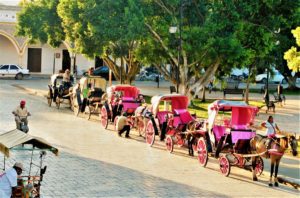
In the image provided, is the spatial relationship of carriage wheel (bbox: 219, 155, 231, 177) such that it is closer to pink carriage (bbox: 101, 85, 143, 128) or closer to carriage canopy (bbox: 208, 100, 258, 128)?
carriage canopy (bbox: 208, 100, 258, 128)

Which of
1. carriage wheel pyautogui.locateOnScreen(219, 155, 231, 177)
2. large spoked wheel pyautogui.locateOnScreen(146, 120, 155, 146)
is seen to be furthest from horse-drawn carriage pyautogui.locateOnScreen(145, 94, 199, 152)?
carriage wheel pyautogui.locateOnScreen(219, 155, 231, 177)

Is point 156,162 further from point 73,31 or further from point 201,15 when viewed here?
point 73,31

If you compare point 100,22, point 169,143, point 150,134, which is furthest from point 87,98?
point 169,143

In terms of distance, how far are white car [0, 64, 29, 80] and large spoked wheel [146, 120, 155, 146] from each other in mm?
35642

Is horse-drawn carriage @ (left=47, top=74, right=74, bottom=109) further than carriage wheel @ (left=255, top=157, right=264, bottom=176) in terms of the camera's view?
Yes

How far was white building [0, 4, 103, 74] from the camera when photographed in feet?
184

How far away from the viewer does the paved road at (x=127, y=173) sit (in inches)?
517

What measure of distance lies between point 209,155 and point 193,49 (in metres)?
10.6

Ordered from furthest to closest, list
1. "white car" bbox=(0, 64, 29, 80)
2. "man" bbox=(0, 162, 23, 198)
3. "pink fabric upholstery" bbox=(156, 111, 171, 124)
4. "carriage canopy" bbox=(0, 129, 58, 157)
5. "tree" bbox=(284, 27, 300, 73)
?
"white car" bbox=(0, 64, 29, 80), "pink fabric upholstery" bbox=(156, 111, 171, 124), "tree" bbox=(284, 27, 300, 73), "carriage canopy" bbox=(0, 129, 58, 157), "man" bbox=(0, 162, 23, 198)

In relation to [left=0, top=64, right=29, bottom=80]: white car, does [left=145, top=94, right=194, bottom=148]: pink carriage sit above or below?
below

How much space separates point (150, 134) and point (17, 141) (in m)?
8.65

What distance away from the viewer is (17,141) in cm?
1103

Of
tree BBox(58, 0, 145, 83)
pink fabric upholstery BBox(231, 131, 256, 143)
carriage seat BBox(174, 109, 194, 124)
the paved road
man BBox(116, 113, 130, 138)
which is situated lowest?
the paved road

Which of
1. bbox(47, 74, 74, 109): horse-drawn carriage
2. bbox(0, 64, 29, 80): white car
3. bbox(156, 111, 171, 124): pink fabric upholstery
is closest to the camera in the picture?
bbox(156, 111, 171, 124): pink fabric upholstery
